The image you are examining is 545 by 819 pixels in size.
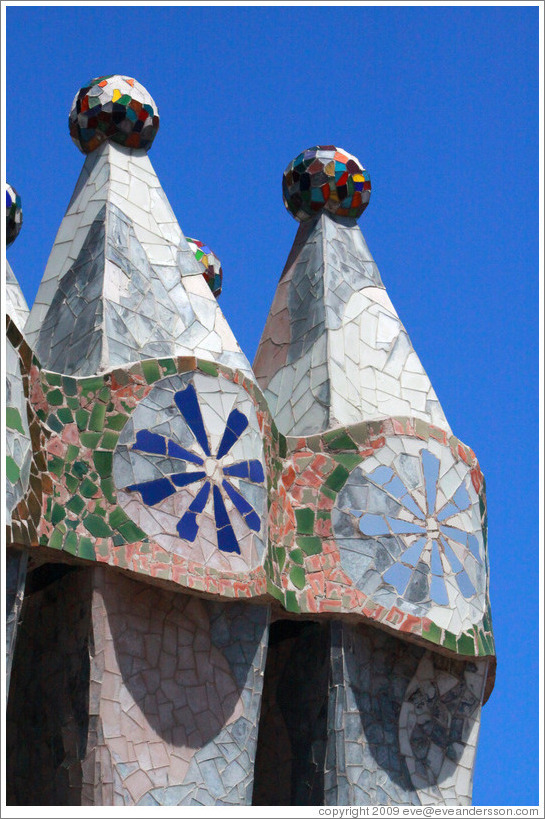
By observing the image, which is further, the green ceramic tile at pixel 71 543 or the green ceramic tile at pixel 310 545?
the green ceramic tile at pixel 310 545

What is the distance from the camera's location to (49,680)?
12750 mm

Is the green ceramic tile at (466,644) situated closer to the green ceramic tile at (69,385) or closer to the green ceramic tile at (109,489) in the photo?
the green ceramic tile at (109,489)

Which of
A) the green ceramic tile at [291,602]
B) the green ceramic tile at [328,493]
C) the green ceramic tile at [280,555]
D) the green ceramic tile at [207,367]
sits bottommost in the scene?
the green ceramic tile at [291,602]

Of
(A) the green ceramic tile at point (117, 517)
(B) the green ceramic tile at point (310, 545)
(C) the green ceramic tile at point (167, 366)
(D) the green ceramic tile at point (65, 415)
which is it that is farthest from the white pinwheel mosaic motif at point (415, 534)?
(D) the green ceramic tile at point (65, 415)

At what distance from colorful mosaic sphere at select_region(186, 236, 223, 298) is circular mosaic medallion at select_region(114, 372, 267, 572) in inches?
172

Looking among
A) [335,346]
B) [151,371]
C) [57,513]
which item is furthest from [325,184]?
[57,513]

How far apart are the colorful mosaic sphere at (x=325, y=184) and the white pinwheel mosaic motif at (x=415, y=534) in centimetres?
250

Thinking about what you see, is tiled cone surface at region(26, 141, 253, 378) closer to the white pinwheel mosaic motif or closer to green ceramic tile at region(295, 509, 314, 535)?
green ceramic tile at region(295, 509, 314, 535)

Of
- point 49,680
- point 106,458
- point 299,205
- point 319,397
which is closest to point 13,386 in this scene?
point 106,458

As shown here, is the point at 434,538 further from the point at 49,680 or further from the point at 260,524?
the point at 49,680

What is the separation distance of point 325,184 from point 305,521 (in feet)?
10.7

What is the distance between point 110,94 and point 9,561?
175 inches

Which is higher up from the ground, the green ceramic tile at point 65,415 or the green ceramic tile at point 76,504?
the green ceramic tile at point 65,415

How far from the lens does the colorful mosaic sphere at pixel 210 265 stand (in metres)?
17.7
